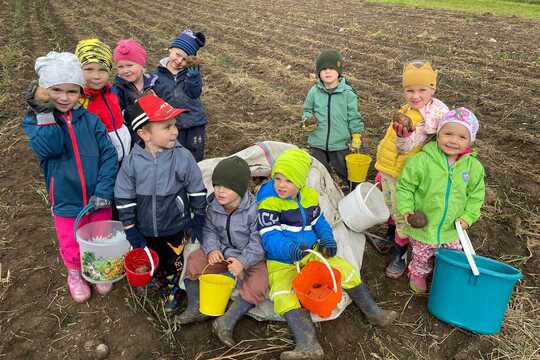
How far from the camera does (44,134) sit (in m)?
→ 2.81

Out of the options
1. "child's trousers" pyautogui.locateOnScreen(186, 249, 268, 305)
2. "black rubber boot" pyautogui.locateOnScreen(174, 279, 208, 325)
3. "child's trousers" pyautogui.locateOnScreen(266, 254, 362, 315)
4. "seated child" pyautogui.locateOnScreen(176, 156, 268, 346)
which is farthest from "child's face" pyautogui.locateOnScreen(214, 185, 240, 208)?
"black rubber boot" pyautogui.locateOnScreen(174, 279, 208, 325)

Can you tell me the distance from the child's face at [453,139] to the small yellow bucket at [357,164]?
1089mm

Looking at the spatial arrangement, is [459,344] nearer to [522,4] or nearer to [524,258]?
[524,258]

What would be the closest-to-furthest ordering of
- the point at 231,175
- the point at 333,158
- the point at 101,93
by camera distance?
Answer: the point at 231,175 < the point at 101,93 < the point at 333,158

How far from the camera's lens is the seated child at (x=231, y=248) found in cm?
299

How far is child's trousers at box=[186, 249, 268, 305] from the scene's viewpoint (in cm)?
311

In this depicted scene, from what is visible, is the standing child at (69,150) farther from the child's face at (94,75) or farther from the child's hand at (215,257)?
the child's hand at (215,257)

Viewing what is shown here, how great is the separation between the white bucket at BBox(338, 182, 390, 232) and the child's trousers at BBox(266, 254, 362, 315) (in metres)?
0.57

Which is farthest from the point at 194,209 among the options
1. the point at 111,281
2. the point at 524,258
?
the point at 524,258

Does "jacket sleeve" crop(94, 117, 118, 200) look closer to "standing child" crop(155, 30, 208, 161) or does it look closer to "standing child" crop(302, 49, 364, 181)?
"standing child" crop(155, 30, 208, 161)

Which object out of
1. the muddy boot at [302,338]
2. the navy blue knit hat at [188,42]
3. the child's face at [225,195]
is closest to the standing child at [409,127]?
the muddy boot at [302,338]

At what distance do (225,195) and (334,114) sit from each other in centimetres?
171

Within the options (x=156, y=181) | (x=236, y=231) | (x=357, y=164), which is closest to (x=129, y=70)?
(x=156, y=181)

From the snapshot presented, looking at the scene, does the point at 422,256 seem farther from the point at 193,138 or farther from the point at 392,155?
the point at 193,138
